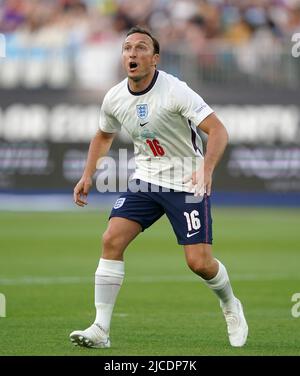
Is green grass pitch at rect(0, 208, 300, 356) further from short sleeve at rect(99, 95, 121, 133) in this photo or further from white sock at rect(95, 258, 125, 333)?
short sleeve at rect(99, 95, 121, 133)

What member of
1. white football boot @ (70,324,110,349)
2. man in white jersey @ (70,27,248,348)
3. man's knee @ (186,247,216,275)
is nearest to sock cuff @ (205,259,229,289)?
man in white jersey @ (70,27,248,348)

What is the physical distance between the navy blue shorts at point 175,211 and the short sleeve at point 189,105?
2.07 feet

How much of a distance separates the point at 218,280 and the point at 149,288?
4.43 metres

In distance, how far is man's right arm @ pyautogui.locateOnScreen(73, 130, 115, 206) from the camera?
8.80 m

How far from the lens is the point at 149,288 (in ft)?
42.5

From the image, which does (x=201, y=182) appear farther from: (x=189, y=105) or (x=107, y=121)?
(x=107, y=121)

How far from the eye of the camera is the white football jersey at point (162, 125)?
8.43 meters

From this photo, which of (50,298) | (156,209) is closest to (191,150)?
(156,209)

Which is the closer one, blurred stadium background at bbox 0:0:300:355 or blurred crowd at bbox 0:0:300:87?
blurred stadium background at bbox 0:0:300:355

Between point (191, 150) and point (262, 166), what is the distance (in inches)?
643
